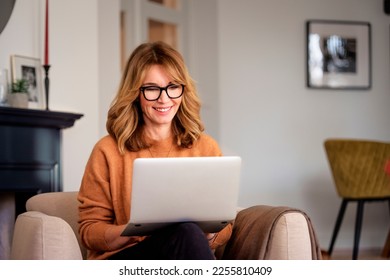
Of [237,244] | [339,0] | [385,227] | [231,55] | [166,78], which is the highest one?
[339,0]

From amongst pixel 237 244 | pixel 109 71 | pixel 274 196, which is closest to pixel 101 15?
pixel 109 71

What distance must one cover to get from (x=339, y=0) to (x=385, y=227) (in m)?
1.36

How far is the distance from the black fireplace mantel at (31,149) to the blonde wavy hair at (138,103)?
724 millimetres

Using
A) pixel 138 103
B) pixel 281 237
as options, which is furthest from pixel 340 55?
pixel 281 237

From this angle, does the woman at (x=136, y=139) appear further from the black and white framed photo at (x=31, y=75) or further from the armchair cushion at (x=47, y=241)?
the black and white framed photo at (x=31, y=75)

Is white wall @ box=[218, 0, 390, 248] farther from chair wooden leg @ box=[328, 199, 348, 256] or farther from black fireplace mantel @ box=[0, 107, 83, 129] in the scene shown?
black fireplace mantel @ box=[0, 107, 83, 129]

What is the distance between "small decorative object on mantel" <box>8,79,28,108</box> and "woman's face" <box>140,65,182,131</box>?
0.84 meters

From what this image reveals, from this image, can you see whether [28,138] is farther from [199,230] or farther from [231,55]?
[231,55]

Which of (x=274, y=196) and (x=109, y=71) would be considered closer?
(x=109, y=71)

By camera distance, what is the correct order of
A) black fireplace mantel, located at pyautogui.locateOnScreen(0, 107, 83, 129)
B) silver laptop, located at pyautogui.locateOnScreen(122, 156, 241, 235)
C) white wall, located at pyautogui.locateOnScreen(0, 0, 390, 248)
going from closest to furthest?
silver laptop, located at pyautogui.locateOnScreen(122, 156, 241, 235) → black fireplace mantel, located at pyautogui.locateOnScreen(0, 107, 83, 129) → white wall, located at pyautogui.locateOnScreen(0, 0, 390, 248)

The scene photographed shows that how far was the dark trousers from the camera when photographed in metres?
1.28

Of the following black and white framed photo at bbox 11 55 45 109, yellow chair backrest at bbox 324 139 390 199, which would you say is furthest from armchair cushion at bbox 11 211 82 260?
yellow chair backrest at bbox 324 139 390 199

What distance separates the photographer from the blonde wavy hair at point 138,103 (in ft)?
5.08

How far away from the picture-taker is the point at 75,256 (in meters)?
1.39
